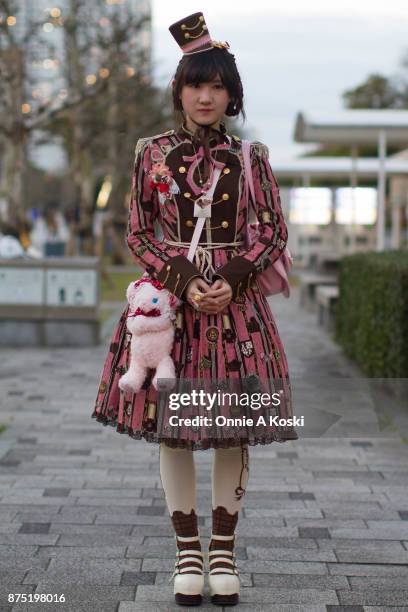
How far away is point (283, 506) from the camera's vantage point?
4.78 metres

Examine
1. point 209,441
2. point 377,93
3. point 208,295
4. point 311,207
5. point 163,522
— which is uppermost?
point 377,93

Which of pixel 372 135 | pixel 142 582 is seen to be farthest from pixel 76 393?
pixel 372 135

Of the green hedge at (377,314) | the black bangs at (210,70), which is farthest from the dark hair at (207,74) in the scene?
the green hedge at (377,314)

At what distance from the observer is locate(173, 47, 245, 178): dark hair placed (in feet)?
11.1

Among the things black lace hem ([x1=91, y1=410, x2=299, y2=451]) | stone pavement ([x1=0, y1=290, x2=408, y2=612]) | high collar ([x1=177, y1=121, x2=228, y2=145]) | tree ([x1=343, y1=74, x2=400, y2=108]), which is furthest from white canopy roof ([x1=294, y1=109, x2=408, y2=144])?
tree ([x1=343, y1=74, x2=400, y2=108])

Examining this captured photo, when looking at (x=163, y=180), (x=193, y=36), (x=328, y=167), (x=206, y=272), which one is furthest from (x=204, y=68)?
(x=328, y=167)

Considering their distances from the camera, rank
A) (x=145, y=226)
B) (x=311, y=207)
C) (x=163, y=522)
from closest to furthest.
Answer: (x=145, y=226) → (x=163, y=522) → (x=311, y=207)

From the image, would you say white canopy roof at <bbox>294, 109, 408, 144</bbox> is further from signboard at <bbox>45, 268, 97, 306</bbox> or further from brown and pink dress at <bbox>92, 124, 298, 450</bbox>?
brown and pink dress at <bbox>92, 124, 298, 450</bbox>

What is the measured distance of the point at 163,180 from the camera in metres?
3.39

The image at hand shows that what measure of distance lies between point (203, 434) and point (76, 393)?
17.3 feet

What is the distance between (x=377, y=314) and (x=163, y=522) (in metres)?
3.97

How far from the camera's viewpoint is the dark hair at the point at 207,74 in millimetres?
3383

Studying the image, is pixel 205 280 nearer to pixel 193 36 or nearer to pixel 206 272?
pixel 206 272

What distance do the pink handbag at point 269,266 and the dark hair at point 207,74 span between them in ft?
0.43
